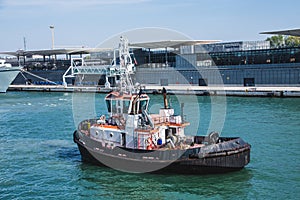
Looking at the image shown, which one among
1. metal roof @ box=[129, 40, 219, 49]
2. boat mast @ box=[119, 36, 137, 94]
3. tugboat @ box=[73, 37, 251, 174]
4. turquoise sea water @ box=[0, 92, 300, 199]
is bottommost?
turquoise sea water @ box=[0, 92, 300, 199]

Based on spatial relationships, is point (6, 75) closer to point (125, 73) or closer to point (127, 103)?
point (125, 73)

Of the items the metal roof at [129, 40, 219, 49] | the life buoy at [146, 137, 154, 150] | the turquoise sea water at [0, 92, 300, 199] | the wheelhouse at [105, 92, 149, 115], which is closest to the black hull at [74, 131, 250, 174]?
the turquoise sea water at [0, 92, 300, 199]

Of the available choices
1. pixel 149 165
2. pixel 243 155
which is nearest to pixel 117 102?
pixel 149 165

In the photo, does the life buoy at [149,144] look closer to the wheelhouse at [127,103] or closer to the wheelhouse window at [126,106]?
the wheelhouse at [127,103]

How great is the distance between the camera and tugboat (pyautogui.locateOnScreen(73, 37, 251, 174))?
24.9 meters

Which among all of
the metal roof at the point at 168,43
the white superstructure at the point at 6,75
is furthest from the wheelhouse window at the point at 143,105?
the white superstructure at the point at 6,75

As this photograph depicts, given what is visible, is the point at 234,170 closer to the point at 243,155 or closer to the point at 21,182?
the point at 243,155

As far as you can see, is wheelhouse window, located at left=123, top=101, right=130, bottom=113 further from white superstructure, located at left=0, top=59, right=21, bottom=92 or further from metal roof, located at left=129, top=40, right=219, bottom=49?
white superstructure, located at left=0, top=59, right=21, bottom=92

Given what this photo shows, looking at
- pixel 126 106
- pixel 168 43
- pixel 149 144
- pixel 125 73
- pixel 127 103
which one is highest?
pixel 168 43

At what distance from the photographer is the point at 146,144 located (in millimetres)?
26281

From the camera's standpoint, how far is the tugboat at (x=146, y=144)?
81.8ft

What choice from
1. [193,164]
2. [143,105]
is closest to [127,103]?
[143,105]

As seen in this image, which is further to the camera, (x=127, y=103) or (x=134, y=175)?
(x=127, y=103)

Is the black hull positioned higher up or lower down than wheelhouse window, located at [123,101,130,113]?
lower down
